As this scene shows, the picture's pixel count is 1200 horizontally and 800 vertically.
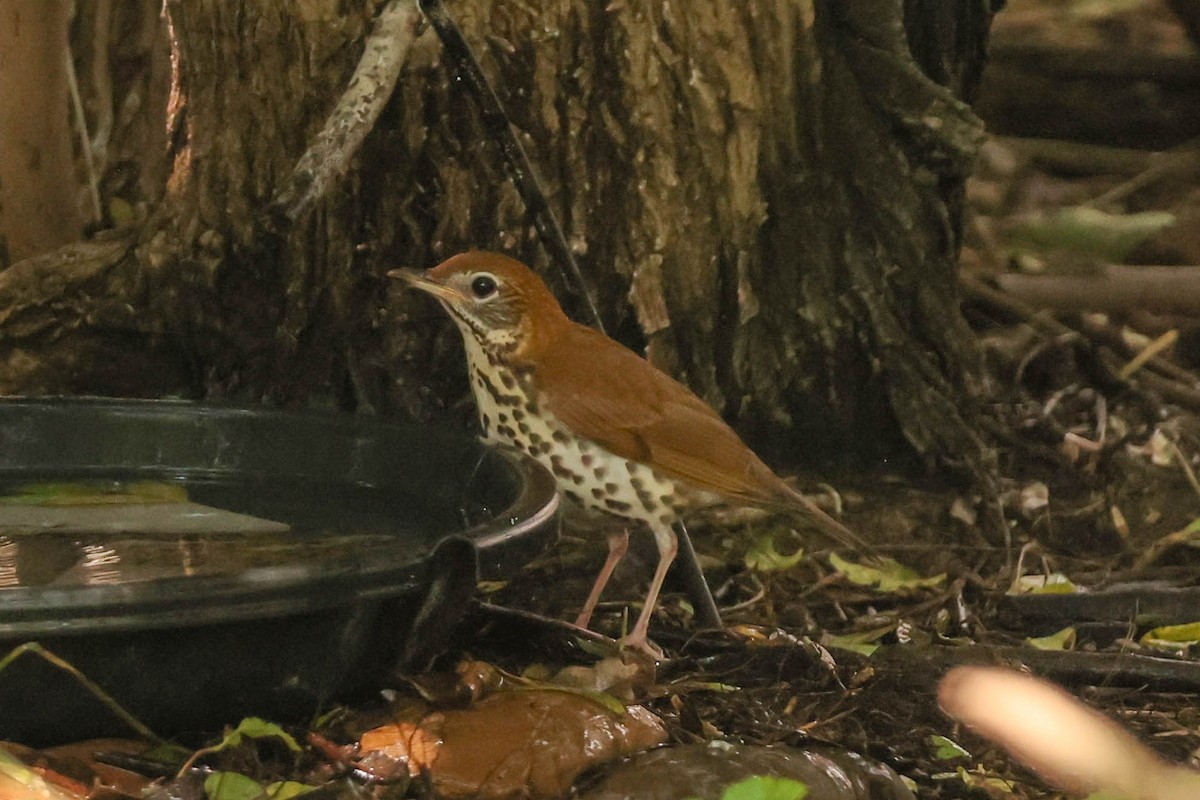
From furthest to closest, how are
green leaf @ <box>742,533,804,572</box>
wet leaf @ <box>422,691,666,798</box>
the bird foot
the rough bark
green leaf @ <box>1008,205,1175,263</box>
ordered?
green leaf @ <box>1008,205,1175,263</box> < the rough bark < green leaf @ <box>742,533,804,572</box> < the bird foot < wet leaf @ <box>422,691,666,798</box>

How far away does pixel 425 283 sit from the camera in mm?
2791

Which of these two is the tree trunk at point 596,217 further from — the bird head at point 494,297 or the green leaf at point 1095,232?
the green leaf at point 1095,232

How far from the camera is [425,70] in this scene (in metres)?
3.15

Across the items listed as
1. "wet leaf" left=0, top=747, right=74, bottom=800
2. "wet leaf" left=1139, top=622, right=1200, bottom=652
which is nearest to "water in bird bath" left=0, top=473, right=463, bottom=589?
"wet leaf" left=0, top=747, right=74, bottom=800

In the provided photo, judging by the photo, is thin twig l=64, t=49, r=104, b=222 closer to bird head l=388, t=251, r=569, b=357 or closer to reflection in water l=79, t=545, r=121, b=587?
bird head l=388, t=251, r=569, b=357

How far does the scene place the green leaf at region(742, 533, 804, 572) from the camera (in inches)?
131

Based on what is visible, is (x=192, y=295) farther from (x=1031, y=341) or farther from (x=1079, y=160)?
(x=1079, y=160)

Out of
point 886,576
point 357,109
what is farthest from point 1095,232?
point 357,109

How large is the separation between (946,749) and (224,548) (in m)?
1.24

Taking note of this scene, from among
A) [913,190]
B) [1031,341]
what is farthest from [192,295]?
[1031,341]

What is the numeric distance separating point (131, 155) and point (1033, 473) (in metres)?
2.98

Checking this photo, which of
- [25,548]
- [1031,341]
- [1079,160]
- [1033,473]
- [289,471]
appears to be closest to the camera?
[25,548]

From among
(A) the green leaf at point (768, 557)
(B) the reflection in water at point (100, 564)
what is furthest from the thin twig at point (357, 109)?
(A) the green leaf at point (768, 557)

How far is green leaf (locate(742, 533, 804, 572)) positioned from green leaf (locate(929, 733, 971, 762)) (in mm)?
940
